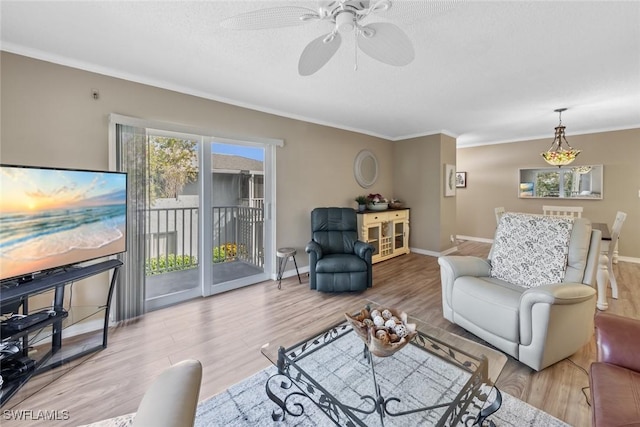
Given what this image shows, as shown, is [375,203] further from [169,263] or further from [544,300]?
[169,263]

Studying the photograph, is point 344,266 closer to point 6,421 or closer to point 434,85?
point 434,85

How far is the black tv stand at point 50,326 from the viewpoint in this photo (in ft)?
5.08

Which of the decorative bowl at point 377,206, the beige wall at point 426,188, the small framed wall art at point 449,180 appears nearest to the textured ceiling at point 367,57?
the beige wall at point 426,188

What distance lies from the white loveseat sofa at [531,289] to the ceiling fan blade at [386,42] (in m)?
1.76

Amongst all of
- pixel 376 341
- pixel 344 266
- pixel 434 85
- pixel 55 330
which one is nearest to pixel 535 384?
pixel 376 341

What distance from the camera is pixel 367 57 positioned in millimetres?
2264

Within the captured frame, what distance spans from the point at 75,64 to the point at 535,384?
4.27 m

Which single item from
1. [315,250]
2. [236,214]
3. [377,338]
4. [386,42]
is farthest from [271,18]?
[236,214]

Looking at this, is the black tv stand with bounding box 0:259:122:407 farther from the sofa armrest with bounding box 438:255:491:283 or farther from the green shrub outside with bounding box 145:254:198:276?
the sofa armrest with bounding box 438:255:491:283

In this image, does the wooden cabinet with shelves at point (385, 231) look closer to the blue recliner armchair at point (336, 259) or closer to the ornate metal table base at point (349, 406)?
the blue recliner armchair at point (336, 259)

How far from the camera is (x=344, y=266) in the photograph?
10.5 feet

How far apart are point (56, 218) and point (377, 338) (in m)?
2.21

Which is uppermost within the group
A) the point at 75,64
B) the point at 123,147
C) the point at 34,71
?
the point at 75,64

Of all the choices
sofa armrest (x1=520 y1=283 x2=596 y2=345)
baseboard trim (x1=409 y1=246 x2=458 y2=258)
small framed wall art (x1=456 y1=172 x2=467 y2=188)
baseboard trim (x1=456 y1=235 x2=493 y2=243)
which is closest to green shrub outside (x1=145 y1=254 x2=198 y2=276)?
sofa armrest (x1=520 y1=283 x2=596 y2=345)
